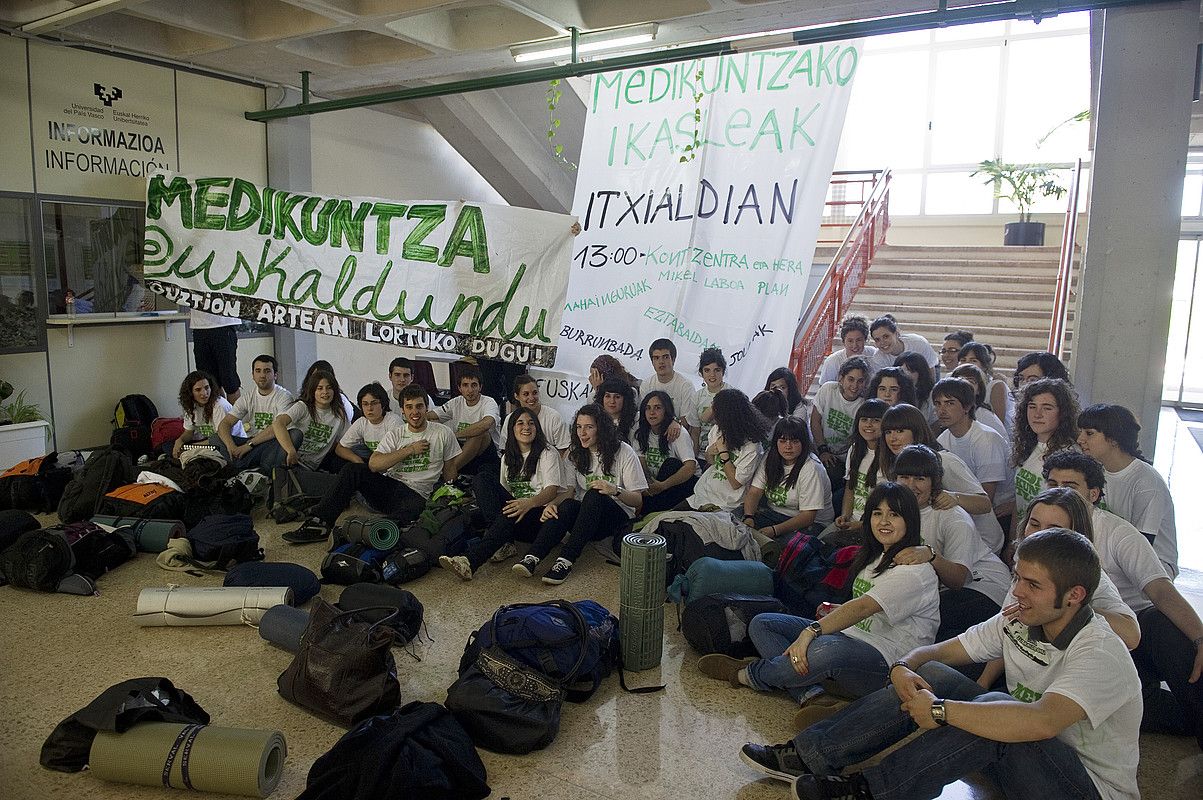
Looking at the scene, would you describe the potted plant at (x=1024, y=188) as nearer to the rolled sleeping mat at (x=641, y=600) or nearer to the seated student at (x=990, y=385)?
the seated student at (x=990, y=385)

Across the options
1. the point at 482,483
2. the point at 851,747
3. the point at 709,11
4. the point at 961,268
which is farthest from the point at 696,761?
the point at 961,268

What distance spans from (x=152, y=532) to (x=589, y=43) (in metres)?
4.50

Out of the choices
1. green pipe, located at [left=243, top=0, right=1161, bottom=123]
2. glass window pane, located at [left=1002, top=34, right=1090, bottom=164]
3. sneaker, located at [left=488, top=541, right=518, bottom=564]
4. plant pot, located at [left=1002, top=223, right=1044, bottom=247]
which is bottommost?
sneaker, located at [left=488, top=541, right=518, bottom=564]

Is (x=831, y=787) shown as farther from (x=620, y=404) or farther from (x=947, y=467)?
(x=620, y=404)

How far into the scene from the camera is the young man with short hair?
20.4 feet

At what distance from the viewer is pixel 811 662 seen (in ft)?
10.7

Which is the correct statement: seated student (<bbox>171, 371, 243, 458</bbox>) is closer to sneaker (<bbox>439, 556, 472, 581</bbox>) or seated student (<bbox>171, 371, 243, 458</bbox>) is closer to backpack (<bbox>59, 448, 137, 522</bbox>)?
backpack (<bbox>59, 448, 137, 522</bbox>)

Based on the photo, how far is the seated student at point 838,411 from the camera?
552 centimetres

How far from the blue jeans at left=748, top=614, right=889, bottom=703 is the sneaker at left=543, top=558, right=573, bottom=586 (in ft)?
4.47

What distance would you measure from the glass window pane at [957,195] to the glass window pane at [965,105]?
0.94 ft

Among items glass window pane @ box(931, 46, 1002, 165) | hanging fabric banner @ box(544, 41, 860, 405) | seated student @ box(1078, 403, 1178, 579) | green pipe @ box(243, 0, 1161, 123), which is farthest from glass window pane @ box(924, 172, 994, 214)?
seated student @ box(1078, 403, 1178, 579)

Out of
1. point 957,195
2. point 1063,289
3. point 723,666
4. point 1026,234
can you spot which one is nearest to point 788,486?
point 723,666

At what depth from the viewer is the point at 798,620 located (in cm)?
361

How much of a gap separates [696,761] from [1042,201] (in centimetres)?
1262
